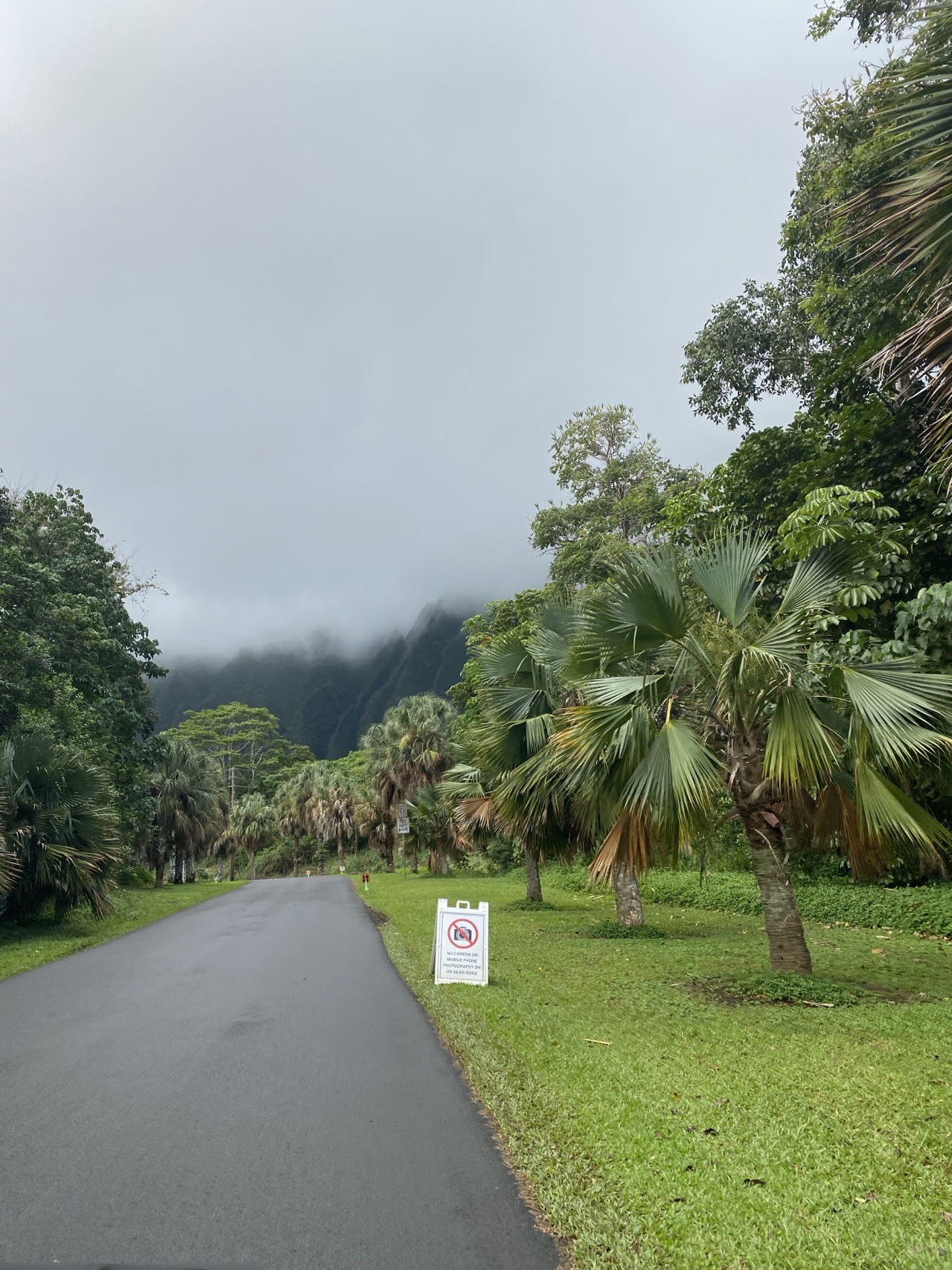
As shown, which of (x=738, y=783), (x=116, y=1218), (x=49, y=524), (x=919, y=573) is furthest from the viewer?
(x=49, y=524)

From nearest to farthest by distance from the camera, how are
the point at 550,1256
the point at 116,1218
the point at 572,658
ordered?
1. the point at 550,1256
2. the point at 116,1218
3. the point at 572,658

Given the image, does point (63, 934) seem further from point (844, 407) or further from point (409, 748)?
point (409, 748)

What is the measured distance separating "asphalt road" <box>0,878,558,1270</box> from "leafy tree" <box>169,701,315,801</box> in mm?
84311

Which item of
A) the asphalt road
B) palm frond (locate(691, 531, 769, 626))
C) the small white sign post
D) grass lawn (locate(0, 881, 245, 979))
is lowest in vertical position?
grass lawn (locate(0, 881, 245, 979))

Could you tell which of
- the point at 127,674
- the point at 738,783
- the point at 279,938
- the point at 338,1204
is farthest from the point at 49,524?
the point at 338,1204

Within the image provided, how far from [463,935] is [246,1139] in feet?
16.5

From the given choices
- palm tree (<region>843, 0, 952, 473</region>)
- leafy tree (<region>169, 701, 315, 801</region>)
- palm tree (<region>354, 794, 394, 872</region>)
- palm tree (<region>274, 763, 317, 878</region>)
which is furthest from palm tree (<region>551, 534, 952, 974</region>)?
leafy tree (<region>169, 701, 315, 801</region>)

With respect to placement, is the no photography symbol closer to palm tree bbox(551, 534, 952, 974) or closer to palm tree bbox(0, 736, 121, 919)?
palm tree bbox(551, 534, 952, 974)

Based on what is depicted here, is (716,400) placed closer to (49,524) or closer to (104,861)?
(104,861)

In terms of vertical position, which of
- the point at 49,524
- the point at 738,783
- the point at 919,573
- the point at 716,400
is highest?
the point at 716,400

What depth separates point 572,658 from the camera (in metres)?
10.0

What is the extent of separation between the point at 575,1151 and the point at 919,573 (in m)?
10.8

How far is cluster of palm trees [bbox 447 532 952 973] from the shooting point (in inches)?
284

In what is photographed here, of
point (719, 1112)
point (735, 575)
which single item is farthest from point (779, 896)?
point (719, 1112)
